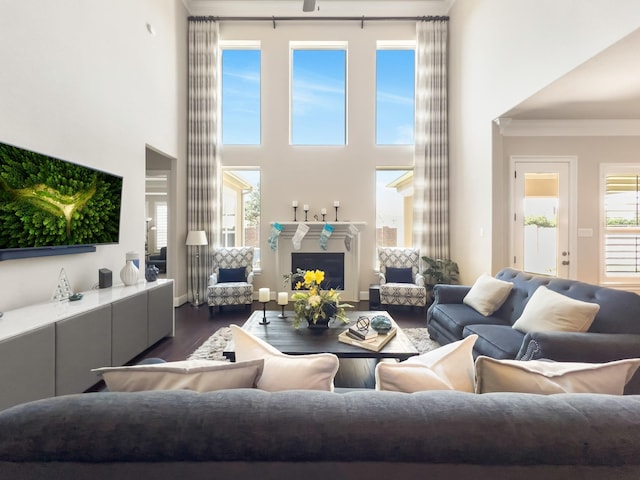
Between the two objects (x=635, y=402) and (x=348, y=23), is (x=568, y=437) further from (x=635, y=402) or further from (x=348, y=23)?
(x=348, y=23)

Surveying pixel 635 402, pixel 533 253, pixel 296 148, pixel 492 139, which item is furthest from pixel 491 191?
pixel 635 402

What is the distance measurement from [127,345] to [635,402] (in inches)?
125

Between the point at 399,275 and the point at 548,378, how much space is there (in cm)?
413

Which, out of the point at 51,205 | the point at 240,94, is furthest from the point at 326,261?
the point at 51,205

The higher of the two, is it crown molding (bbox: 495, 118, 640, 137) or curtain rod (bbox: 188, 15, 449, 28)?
curtain rod (bbox: 188, 15, 449, 28)

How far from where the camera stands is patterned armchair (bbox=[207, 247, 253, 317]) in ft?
14.8

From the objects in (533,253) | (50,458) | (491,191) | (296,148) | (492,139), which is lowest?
(50,458)

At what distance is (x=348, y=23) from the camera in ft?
17.6

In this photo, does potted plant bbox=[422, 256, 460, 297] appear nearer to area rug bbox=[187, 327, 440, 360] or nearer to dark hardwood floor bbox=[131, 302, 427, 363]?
dark hardwood floor bbox=[131, 302, 427, 363]

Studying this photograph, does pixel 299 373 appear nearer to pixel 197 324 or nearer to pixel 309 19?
pixel 197 324

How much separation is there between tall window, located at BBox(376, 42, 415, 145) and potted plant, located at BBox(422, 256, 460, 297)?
88.1 inches

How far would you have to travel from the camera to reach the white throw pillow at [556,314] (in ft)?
6.46

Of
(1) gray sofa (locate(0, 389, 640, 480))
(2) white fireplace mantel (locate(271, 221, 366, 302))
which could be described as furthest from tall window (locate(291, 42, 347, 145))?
(1) gray sofa (locate(0, 389, 640, 480))

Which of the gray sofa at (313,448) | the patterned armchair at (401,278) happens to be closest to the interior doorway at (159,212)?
the patterned armchair at (401,278)
